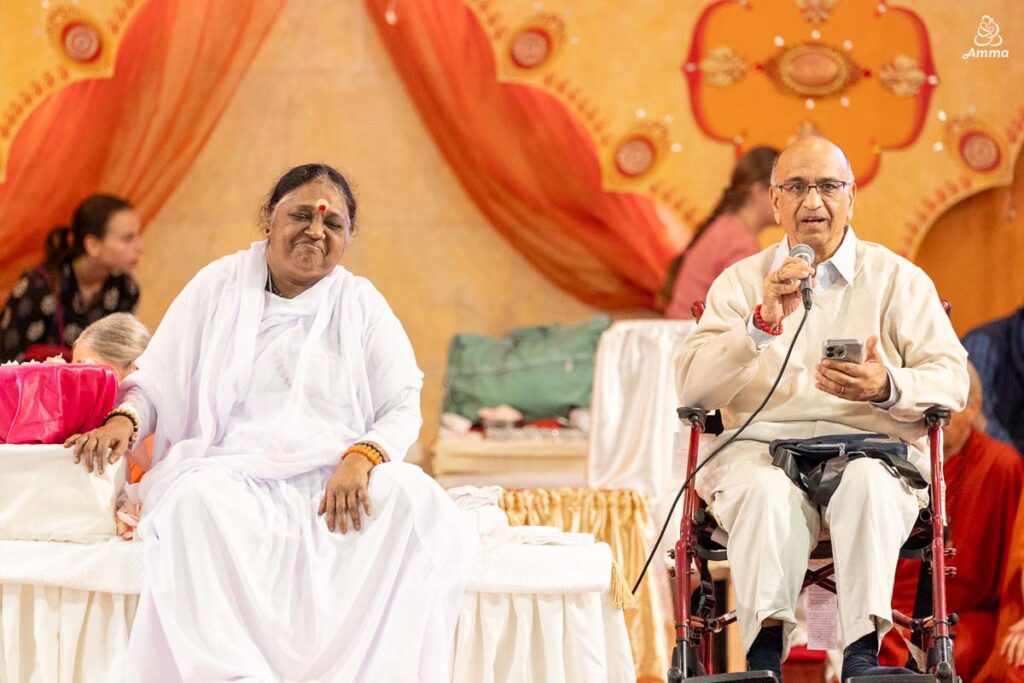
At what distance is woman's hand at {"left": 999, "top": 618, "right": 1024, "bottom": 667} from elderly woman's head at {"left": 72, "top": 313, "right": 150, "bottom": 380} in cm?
265

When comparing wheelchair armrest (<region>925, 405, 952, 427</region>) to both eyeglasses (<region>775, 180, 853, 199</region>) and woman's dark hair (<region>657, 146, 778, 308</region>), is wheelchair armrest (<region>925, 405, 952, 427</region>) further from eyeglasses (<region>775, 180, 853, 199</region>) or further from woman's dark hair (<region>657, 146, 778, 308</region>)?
woman's dark hair (<region>657, 146, 778, 308</region>)

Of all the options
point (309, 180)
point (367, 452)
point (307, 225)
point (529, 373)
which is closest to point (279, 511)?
point (367, 452)

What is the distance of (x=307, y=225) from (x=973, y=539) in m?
2.43

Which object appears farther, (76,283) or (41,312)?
(76,283)

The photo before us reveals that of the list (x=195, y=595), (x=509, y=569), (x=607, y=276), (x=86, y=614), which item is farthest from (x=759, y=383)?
(x=607, y=276)

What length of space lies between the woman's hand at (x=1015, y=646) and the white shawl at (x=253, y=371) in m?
1.80

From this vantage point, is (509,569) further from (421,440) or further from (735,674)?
(421,440)

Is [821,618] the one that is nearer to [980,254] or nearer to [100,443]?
[100,443]

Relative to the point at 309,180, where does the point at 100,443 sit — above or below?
below

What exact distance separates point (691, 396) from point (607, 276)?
3581mm

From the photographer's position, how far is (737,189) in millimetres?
6930

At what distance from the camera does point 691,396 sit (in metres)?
3.70

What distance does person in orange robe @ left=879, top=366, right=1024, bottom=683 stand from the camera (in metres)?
4.60

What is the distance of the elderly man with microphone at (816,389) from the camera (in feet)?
10.9
